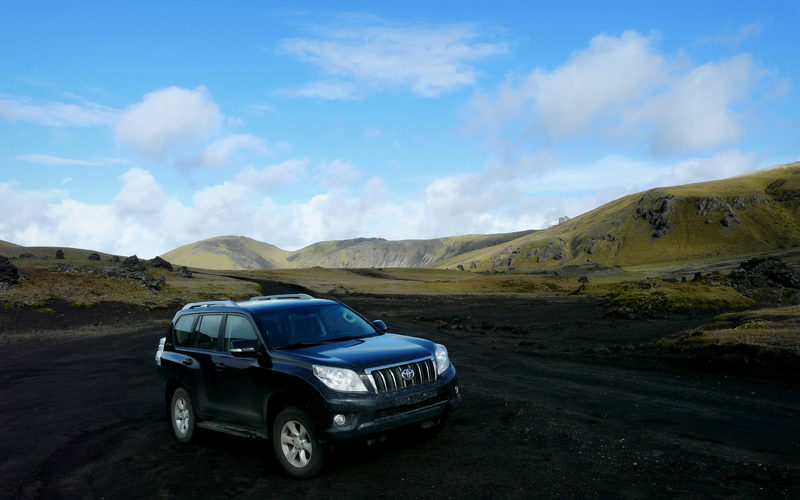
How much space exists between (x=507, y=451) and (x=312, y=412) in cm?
273

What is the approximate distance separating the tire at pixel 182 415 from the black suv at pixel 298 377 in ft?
0.05

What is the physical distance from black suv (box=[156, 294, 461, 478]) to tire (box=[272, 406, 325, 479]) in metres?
0.01

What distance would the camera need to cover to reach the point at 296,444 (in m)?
6.79

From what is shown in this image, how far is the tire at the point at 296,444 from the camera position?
6535mm

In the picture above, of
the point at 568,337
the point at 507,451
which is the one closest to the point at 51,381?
the point at 507,451

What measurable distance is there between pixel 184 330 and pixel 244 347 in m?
2.39

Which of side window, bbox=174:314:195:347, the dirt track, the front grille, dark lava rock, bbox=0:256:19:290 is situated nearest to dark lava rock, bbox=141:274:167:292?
dark lava rock, bbox=0:256:19:290

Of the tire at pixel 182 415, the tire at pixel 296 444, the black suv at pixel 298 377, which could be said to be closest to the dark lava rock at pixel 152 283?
the tire at pixel 182 415

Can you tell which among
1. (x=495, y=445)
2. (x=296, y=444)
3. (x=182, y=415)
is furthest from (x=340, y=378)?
(x=182, y=415)

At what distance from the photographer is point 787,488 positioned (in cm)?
568

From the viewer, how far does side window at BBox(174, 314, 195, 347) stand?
8.96 m

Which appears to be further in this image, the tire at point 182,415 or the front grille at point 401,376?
the tire at point 182,415

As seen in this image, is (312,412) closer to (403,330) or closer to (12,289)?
(403,330)

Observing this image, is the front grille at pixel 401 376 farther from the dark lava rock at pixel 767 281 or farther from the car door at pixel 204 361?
the dark lava rock at pixel 767 281
